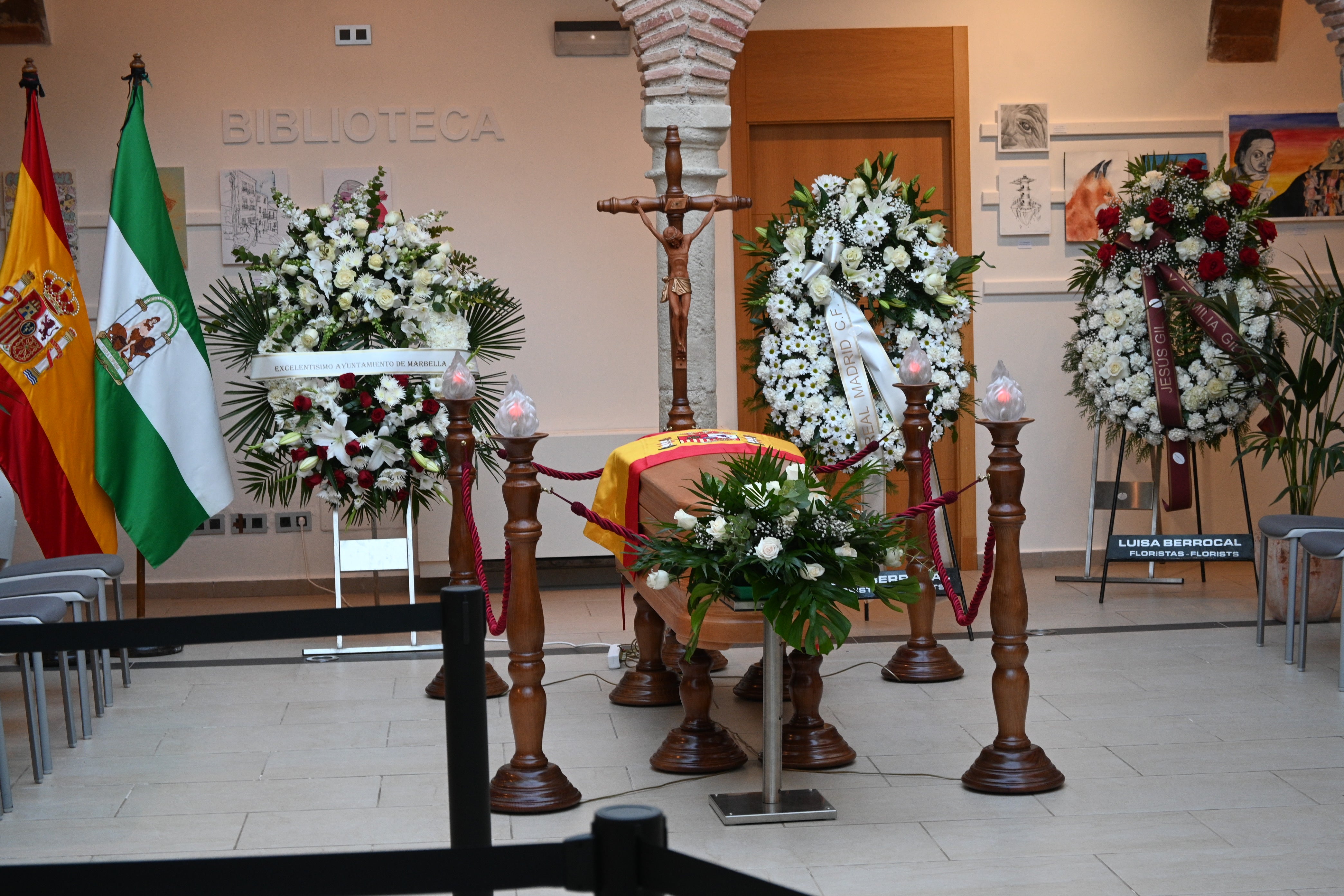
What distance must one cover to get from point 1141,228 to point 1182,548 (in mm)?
1506

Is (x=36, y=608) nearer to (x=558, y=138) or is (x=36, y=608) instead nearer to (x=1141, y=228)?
(x=558, y=138)

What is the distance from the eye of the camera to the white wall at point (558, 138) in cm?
710

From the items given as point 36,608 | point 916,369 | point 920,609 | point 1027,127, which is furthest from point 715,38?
point 36,608

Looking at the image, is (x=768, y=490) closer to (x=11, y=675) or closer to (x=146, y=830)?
(x=146, y=830)

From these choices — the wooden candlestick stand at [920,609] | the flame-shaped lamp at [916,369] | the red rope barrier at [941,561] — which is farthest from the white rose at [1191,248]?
the flame-shaped lamp at [916,369]

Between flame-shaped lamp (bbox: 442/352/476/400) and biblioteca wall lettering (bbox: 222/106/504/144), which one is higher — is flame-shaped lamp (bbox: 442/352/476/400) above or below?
below

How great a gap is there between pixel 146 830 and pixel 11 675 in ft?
7.23

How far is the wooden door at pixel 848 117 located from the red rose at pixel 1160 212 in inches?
52.6

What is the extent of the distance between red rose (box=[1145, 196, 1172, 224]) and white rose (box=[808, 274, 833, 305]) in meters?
1.80

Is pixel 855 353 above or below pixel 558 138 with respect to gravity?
below

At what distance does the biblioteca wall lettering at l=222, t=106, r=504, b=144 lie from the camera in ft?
23.4

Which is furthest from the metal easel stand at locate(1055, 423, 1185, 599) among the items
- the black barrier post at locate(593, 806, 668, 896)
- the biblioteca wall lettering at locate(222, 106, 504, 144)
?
the black barrier post at locate(593, 806, 668, 896)

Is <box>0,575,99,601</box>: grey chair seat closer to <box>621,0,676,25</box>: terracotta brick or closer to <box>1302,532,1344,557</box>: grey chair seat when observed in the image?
<box>621,0,676,25</box>: terracotta brick

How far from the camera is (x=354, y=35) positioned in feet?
23.6
